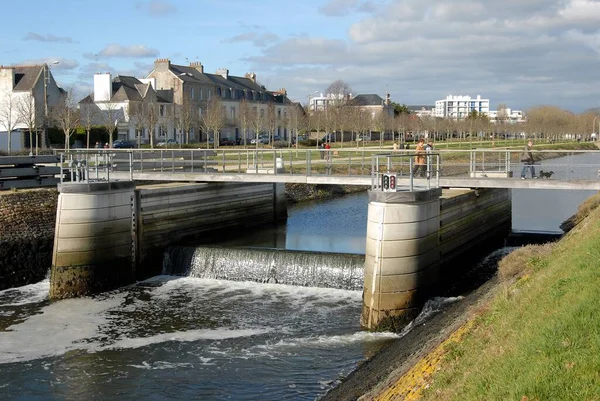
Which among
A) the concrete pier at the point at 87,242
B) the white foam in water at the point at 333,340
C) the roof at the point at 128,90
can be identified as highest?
the roof at the point at 128,90

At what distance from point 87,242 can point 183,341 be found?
24.9 feet

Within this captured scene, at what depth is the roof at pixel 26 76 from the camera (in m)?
70.1

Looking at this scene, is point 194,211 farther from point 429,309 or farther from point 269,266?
point 429,309

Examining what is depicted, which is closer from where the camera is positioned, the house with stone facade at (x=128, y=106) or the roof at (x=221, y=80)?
the house with stone facade at (x=128, y=106)

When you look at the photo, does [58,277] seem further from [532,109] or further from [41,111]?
[532,109]

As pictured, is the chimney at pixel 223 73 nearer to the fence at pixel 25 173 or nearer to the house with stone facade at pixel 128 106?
the house with stone facade at pixel 128 106

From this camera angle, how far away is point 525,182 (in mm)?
24062

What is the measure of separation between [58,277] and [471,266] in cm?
1428

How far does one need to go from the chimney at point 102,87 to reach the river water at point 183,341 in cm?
6009

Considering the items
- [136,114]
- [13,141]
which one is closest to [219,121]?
[136,114]

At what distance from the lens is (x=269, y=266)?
25125mm

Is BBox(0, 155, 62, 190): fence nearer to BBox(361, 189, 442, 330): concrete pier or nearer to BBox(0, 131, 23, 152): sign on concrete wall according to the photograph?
BBox(361, 189, 442, 330): concrete pier

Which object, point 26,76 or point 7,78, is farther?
point 26,76

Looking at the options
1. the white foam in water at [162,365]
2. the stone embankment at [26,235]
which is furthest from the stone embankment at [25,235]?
the white foam in water at [162,365]
